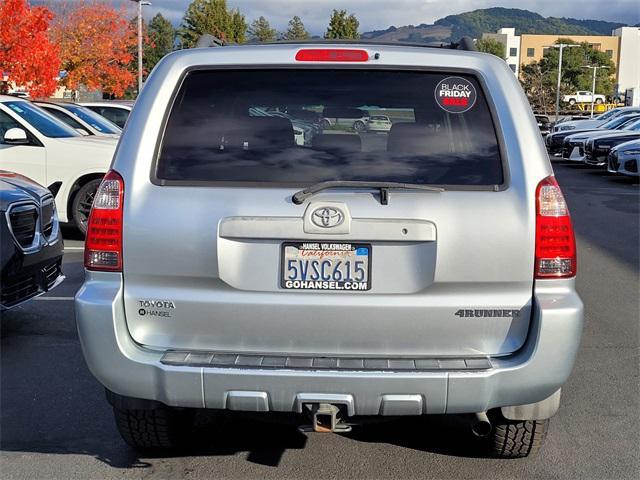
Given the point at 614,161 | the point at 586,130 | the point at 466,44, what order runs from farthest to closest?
the point at 586,130 < the point at 614,161 < the point at 466,44

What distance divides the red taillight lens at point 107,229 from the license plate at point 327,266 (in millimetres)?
719

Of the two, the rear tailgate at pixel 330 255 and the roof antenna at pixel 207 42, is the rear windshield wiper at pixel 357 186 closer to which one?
the rear tailgate at pixel 330 255

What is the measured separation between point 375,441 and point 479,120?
1.84m

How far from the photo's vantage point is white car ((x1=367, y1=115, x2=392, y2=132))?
384 cm

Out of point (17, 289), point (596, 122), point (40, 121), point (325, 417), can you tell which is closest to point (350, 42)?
point (325, 417)

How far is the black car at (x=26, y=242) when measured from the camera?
590cm

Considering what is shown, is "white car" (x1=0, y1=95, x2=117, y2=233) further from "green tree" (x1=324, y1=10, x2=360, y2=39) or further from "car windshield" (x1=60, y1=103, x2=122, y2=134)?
"green tree" (x1=324, y1=10, x2=360, y2=39)

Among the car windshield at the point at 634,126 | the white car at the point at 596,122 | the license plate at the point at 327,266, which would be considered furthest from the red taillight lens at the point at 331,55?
the white car at the point at 596,122

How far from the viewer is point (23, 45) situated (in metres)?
22.8

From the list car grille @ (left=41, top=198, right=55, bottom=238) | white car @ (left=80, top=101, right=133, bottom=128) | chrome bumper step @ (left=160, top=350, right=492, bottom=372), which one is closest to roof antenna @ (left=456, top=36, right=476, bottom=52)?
chrome bumper step @ (left=160, top=350, right=492, bottom=372)

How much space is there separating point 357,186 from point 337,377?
79 centimetres

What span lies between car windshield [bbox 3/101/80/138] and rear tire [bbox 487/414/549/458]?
8462 millimetres

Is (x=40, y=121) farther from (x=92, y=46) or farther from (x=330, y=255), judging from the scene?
(x=92, y=46)

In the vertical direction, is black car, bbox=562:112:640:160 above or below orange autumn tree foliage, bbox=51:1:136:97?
below
